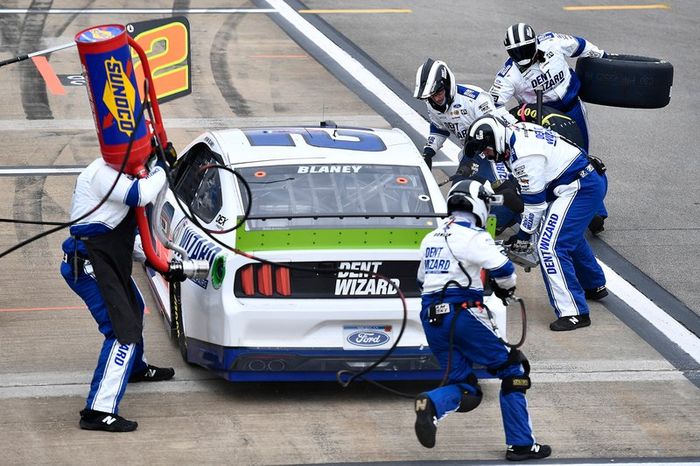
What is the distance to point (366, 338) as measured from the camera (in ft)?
27.8

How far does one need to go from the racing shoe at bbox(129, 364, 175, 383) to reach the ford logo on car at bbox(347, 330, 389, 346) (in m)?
1.43

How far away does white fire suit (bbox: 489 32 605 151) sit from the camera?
12.8 metres

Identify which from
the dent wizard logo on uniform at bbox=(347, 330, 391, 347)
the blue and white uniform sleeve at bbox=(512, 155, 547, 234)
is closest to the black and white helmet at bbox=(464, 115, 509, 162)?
the blue and white uniform sleeve at bbox=(512, 155, 547, 234)

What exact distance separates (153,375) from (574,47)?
20.3 ft

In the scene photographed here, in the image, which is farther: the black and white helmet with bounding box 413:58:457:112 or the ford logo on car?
the black and white helmet with bounding box 413:58:457:112

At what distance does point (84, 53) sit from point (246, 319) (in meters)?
1.89

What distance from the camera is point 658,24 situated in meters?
22.5

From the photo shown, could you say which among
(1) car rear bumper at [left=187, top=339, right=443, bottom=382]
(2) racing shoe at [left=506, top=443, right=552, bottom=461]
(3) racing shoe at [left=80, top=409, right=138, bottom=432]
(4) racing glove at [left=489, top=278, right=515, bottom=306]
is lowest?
(3) racing shoe at [left=80, top=409, right=138, bottom=432]

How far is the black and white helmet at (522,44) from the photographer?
12633 mm

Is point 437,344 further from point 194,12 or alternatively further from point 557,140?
point 194,12

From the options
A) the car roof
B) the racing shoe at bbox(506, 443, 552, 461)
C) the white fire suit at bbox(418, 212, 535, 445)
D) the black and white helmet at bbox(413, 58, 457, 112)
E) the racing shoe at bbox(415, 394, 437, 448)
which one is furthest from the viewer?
the black and white helmet at bbox(413, 58, 457, 112)

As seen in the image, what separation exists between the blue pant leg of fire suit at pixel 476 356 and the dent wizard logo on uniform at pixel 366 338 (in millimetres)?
531

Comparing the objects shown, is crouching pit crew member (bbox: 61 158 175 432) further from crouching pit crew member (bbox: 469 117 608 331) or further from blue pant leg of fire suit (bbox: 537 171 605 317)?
blue pant leg of fire suit (bbox: 537 171 605 317)

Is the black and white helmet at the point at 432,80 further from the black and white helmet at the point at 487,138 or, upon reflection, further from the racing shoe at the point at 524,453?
the racing shoe at the point at 524,453
